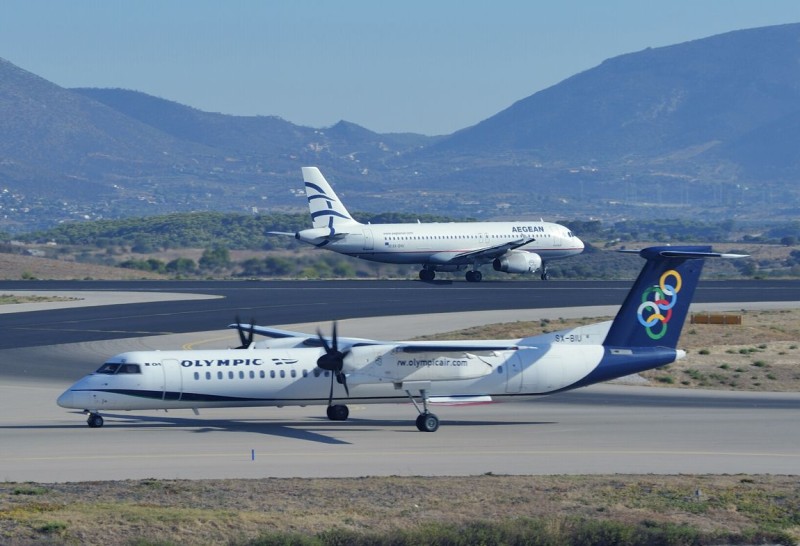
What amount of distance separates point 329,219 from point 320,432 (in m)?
45.6

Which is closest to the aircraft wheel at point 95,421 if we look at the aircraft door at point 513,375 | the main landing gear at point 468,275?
the aircraft door at point 513,375

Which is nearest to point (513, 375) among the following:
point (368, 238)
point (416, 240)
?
point (368, 238)

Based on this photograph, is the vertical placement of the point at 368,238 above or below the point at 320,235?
below

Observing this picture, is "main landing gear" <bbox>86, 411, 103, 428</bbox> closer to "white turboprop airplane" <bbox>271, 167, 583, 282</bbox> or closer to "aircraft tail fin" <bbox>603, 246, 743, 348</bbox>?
"aircraft tail fin" <bbox>603, 246, 743, 348</bbox>

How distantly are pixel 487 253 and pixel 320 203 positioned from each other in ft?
35.7

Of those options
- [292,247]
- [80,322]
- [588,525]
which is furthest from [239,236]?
[588,525]

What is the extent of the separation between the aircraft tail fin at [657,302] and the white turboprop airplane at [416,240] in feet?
137

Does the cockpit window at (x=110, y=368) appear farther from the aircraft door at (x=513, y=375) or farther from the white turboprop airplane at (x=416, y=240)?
the white turboprop airplane at (x=416, y=240)

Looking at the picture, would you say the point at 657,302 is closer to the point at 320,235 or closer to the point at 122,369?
the point at 122,369

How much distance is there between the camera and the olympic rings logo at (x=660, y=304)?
39.2m

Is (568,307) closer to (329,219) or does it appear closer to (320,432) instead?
(329,219)

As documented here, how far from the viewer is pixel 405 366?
3766 cm

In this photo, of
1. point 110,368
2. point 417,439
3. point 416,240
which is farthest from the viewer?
point 416,240

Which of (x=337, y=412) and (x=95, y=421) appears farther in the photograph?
(x=337, y=412)
